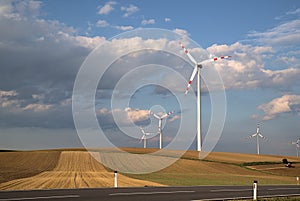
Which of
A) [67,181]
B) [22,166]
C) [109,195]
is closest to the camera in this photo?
[109,195]

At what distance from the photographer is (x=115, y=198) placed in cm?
1750

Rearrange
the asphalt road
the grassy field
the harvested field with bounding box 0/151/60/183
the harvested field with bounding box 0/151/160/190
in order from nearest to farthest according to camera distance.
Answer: the asphalt road, the harvested field with bounding box 0/151/160/190, the grassy field, the harvested field with bounding box 0/151/60/183

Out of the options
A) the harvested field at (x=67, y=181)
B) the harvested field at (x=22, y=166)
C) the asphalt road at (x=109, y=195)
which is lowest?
the asphalt road at (x=109, y=195)

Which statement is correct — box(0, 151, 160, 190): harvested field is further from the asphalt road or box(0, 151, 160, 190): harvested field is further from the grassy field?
the asphalt road

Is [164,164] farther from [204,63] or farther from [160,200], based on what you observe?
[160,200]

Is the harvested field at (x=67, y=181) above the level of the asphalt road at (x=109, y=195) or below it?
above

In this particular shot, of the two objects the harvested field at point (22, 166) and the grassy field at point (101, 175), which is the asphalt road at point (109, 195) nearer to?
the grassy field at point (101, 175)

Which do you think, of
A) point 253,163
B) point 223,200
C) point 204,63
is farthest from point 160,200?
point 253,163

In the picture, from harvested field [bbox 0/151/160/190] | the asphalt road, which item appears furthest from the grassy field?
the asphalt road

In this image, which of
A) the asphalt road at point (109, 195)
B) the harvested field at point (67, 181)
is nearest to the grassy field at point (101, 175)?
the harvested field at point (67, 181)

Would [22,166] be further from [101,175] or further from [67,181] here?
[67,181]

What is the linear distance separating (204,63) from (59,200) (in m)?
55.1

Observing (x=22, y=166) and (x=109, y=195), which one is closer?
(x=109, y=195)

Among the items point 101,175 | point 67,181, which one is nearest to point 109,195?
point 67,181
